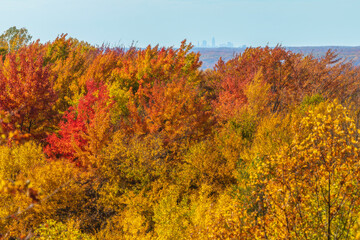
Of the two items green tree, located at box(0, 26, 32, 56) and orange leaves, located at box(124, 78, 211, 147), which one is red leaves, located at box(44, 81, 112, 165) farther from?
green tree, located at box(0, 26, 32, 56)

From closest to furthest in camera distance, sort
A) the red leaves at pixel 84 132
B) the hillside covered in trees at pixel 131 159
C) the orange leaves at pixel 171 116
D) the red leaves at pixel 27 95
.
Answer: the hillside covered in trees at pixel 131 159 → the red leaves at pixel 84 132 → the red leaves at pixel 27 95 → the orange leaves at pixel 171 116

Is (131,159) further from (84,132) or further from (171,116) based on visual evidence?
(171,116)

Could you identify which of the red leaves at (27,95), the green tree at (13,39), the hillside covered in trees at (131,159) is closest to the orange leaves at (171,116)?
the hillside covered in trees at (131,159)

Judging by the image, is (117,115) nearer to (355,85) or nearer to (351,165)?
(351,165)

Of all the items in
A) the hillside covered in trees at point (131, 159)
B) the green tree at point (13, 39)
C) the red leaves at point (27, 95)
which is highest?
the green tree at point (13, 39)

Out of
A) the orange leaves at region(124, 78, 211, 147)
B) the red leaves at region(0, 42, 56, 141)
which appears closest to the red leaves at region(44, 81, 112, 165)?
the orange leaves at region(124, 78, 211, 147)

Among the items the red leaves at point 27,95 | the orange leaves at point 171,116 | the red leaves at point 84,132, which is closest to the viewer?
the red leaves at point 84,132

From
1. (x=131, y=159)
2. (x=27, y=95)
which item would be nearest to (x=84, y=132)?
(x=131, y=159)

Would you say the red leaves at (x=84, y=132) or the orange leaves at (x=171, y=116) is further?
the orange leaves at (x=171, y=116)

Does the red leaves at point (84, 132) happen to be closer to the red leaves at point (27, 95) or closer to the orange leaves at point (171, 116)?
the orange leaves at point (171, 116)

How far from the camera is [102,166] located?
22156 millimetres

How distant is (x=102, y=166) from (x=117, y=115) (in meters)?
9.27

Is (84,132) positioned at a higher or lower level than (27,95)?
lower

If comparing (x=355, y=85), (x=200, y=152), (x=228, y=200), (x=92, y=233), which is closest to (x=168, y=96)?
(x=200, y=152)
